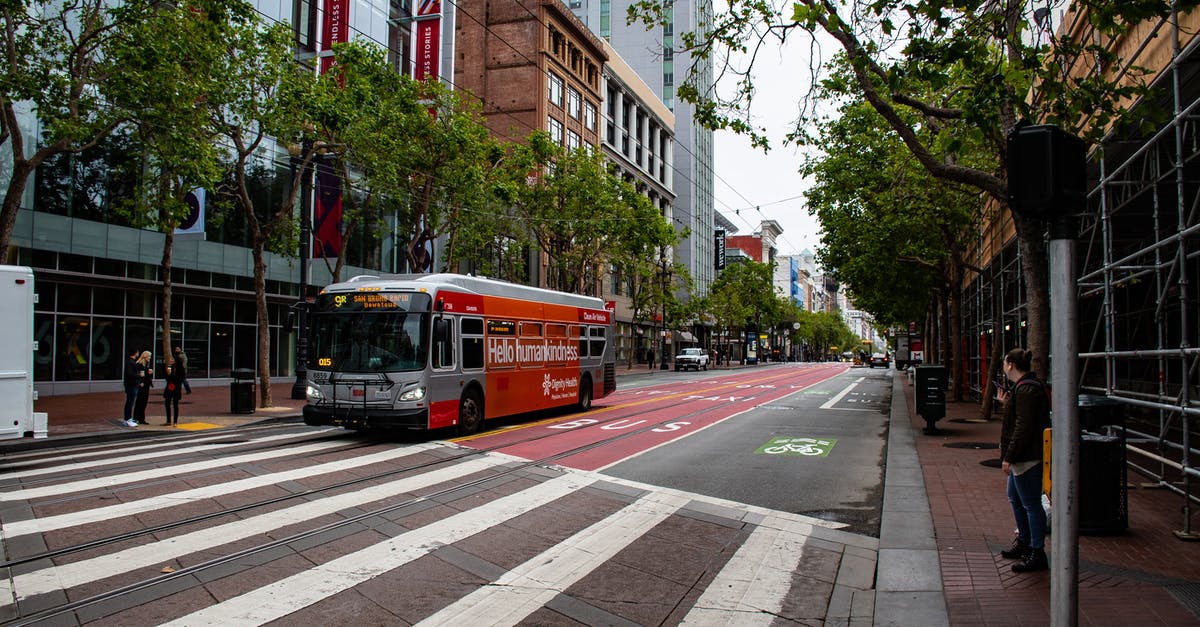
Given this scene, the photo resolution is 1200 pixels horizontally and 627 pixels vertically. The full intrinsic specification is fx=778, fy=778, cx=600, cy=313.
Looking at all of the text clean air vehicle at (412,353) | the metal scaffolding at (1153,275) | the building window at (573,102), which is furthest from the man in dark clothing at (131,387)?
the building window at (573,102)

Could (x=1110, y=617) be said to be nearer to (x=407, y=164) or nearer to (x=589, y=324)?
(x=589, y=324)

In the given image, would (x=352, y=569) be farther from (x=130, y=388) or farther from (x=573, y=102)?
(x=573, y=102)

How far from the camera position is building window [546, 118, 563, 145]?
5318cm

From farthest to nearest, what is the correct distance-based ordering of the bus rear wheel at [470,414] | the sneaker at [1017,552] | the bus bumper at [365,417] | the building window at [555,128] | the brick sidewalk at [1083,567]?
the building window at [555,128]
the bus rear wheel at [470,414]
the bus bumper at [365,417]
the sneaker at [1017,552]
the brick sidewalk at [1083,567]

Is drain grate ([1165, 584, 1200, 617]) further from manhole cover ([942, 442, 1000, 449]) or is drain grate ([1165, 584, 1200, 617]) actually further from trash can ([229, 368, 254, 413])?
trash can ([229, 368, 254, 413])

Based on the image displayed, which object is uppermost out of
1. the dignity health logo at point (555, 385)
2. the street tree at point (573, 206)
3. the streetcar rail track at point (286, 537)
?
the street tree at point (573, 206)

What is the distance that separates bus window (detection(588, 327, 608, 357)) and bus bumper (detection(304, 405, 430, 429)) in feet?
27.0

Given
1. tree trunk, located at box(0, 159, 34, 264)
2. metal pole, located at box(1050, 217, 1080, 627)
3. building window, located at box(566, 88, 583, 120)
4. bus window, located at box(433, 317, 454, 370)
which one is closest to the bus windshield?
bus window, located at box(433, 317, 454, 370)

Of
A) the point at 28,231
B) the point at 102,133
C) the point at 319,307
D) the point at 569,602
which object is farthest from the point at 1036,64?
the point at 28,231

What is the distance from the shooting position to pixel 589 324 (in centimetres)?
2050

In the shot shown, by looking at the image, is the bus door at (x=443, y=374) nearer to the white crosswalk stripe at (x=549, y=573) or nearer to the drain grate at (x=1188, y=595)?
the white crosswalk stripe at (x=549, y=573)

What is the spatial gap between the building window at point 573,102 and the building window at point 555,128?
1.66 metres

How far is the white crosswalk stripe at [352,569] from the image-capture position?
16.5 feet

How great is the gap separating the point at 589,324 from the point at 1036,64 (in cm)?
1424
